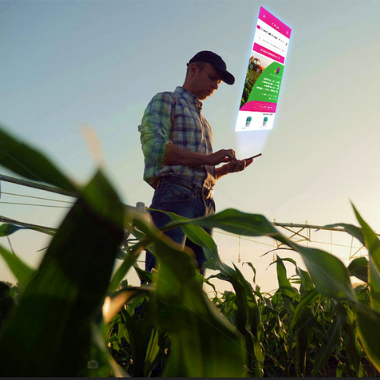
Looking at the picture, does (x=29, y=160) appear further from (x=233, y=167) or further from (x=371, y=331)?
(x=233, y=167)

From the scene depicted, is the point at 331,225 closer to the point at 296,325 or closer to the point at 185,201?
the point at 296,325

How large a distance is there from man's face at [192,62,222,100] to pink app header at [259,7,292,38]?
1.55ft

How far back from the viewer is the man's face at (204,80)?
162 cm

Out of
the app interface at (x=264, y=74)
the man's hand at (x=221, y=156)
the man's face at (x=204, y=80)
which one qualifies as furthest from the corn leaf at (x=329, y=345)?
the man's face at (x=204, y=80)

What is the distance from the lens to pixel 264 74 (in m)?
1.04

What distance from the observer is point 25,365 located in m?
0.14

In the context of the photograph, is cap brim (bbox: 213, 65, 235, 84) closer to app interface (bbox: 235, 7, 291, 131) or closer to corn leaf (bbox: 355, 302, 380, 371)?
app interface (bbox: 235, 7, 291, 131)

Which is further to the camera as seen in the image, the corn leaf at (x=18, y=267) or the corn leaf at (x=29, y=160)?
the corn leaf at (x=18, y=267)

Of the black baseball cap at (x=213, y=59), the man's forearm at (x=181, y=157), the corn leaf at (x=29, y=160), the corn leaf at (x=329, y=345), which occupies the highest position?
the black baseball cap at (x=213, y=59)

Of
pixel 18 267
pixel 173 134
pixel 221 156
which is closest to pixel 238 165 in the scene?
pixel 221 156

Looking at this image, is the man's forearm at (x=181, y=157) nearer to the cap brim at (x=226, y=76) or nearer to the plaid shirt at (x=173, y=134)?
the plaid shirt at (x=173, y=134)

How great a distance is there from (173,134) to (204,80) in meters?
0.32

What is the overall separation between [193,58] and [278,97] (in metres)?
0.65

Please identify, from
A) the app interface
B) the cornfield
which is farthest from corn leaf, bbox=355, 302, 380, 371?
the app interface
